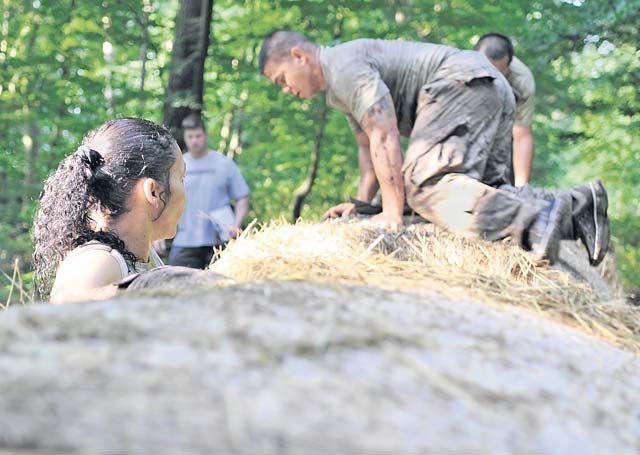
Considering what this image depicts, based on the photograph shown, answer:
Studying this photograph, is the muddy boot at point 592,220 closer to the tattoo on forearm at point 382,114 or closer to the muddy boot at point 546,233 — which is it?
the muddy boot at point 546,233

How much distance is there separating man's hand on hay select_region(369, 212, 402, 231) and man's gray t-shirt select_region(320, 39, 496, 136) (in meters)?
0.66

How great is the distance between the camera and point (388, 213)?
4.12m

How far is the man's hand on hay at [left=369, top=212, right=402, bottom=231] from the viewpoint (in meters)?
3.94

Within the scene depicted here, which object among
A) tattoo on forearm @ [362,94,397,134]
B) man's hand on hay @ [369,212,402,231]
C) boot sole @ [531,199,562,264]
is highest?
tattoo on forearm @ [362,94,397,134]

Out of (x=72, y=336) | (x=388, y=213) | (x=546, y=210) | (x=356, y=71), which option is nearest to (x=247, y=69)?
(x=356, y=71)

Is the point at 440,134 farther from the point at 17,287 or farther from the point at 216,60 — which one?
the point at 216,60

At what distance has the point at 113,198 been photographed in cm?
251

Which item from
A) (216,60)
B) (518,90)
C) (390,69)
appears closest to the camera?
(390,69)

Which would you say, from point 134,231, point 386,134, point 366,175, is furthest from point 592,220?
point 134,231

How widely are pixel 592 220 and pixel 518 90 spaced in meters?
2.42

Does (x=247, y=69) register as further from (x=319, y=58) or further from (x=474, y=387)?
(x=474, y=387)

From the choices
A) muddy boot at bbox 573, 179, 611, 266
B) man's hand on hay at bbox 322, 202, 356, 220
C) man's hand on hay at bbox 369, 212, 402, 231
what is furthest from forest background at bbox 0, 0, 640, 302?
muddy boot at bbox 573, 179, 611, 266

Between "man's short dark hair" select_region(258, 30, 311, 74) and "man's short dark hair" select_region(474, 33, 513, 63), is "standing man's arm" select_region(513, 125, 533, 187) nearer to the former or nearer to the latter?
"man's short dark hair" select_region(474, 33, 513, 63)

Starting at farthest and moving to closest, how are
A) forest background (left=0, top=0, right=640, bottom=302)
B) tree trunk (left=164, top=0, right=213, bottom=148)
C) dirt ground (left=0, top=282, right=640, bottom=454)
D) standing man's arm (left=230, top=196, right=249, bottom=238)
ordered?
forest background (left=0, top=0, right=640, bottom=302), tree trunk (left=164, top=0, right=213, bottom=148), standing man's arm (left=230, top=196, right=249, bottom=238), dirt ground (left=0, top=282, right=640, bottom=454)
